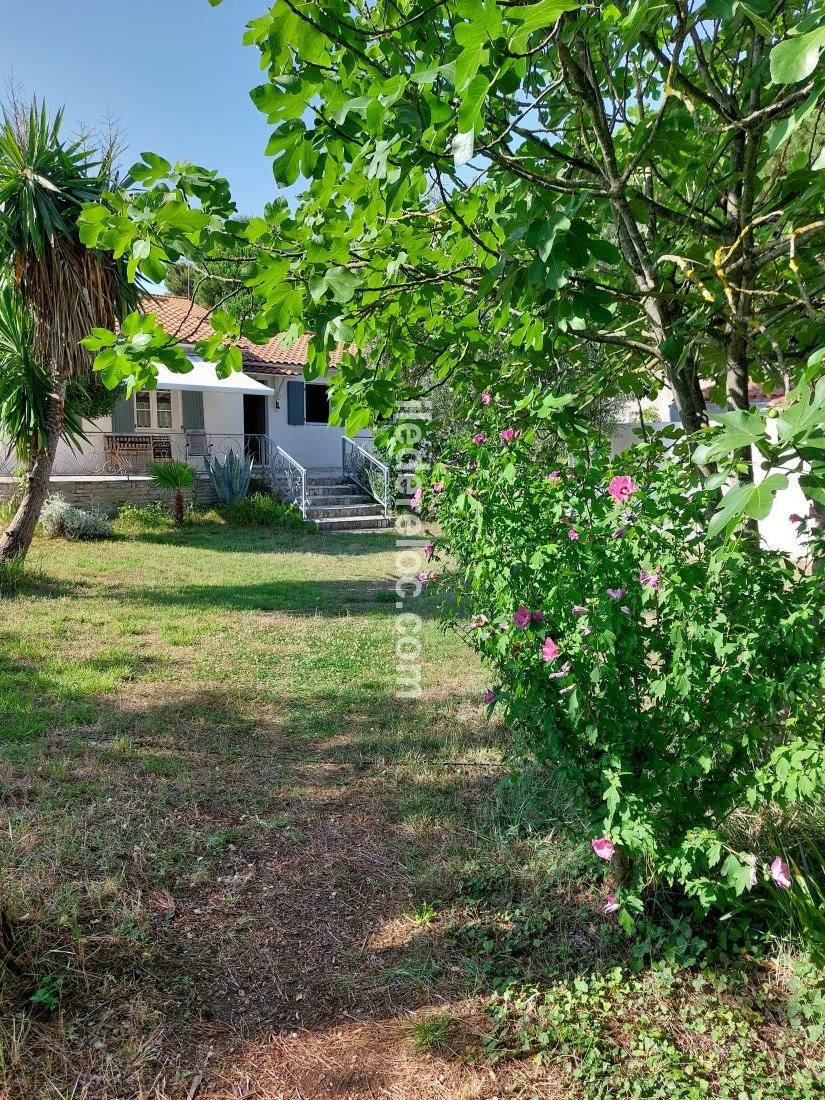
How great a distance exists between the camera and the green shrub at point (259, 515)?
1539cm

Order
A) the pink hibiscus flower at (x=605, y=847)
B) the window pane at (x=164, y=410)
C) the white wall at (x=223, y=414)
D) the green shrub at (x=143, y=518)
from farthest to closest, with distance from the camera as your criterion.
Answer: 1. the white wall at (x=223, y=414)
2. the window pane at (x=164, y=410)
3. the green shrub at (x=143, y=518)
4. the pink hibiscus flower at (x=605, y=847)

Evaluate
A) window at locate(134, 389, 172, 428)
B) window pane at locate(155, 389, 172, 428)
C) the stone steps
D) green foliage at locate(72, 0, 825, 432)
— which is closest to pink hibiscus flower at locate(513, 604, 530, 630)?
green foliage at locate(72, 0, 825, 432)

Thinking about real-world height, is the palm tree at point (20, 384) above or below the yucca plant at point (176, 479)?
above

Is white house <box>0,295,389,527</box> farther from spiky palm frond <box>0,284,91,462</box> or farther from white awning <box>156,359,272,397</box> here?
spiky palm frond <box>0,284,91,462</box>

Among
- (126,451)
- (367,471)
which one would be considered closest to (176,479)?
(126,451)

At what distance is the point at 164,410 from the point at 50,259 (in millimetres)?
9649

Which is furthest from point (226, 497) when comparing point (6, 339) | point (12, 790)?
point (12, 790)

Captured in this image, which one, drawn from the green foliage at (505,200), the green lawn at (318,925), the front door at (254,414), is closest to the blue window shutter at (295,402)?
the front door at (254,414)

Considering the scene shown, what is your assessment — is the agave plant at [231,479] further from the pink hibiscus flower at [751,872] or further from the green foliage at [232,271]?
the pink hibiscus flower at [751,872]

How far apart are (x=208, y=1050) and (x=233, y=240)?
252cm

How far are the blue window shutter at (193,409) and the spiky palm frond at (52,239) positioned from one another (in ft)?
29.2

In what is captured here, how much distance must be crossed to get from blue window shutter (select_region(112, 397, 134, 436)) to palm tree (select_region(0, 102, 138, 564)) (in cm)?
765

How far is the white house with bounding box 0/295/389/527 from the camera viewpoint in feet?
52.3

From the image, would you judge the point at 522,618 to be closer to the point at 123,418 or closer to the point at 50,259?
the point at 50,259
